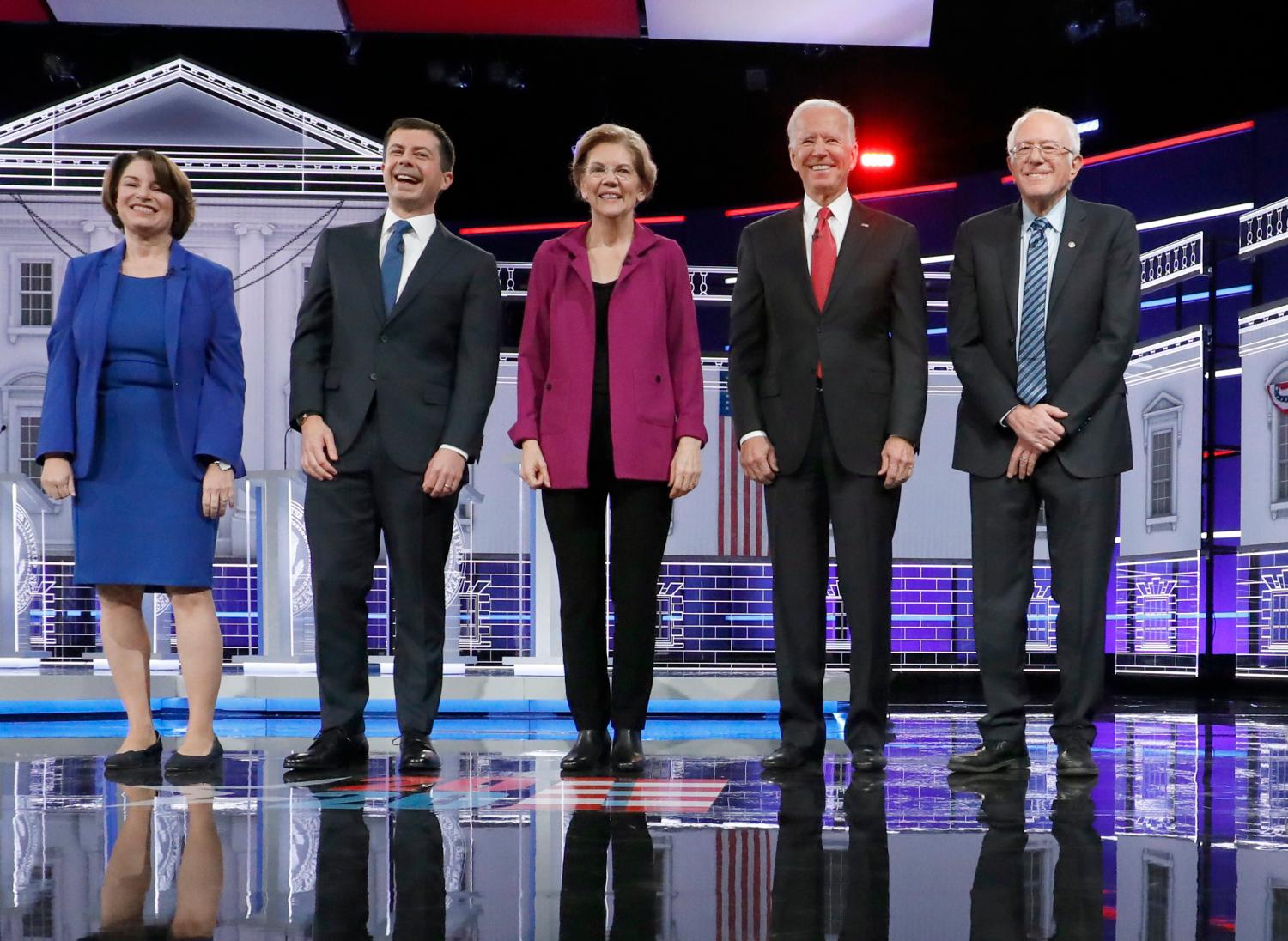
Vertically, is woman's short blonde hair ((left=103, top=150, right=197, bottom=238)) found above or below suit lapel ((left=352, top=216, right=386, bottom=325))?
above

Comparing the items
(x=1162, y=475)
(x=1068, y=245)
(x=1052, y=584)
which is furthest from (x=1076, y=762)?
(x=1162, y=475)

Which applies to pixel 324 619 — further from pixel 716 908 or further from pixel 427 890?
pixel 716 908

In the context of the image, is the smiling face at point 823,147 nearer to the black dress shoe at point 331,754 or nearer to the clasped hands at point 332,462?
the clasped hands at point 332,462

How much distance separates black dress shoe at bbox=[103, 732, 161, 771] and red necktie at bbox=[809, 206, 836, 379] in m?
1.84

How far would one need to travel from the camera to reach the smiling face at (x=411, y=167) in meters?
3.11

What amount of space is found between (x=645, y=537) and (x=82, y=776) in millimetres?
1336

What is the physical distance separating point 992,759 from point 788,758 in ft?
1.42

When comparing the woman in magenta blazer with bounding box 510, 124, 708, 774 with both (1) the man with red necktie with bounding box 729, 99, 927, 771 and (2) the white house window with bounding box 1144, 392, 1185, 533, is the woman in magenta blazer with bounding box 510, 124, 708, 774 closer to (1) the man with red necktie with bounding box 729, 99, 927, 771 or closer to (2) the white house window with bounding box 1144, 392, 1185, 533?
(1) the man with red necktie with bounding box 729, 99, 927, 771

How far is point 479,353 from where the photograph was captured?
3.09m

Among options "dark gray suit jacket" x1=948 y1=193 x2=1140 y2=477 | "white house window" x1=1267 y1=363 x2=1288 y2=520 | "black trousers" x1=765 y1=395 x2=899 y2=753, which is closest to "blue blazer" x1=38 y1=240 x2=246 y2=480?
"black trousers" x1=765 y1=395 x2=899 y2=753

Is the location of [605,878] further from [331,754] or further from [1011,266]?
[1011,266]

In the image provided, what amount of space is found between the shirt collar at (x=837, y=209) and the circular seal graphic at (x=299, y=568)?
2691 mm

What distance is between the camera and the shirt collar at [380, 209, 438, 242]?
315 centimetres

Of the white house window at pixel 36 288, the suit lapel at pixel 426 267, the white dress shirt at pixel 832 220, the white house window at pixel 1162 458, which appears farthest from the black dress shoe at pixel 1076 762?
the white house window at pixel 36 288
